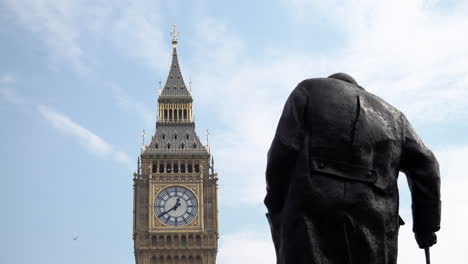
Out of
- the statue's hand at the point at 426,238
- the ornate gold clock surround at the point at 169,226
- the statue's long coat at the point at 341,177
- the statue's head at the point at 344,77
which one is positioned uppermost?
the ornate gold clock surround at the point at 169,226

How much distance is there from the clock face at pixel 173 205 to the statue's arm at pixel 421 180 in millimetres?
71430

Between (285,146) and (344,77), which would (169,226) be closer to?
(344,77)

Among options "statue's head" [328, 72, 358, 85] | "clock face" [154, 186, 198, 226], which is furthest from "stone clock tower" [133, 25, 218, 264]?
"statue's head" [328, 72, 358, 85]

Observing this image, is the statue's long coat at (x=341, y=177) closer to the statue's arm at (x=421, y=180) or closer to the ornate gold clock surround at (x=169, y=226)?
the statue's arm at (x=421, y=180)

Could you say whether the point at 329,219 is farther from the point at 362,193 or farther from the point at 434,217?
the point at 434,217

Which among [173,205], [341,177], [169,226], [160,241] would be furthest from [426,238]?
[173,205]

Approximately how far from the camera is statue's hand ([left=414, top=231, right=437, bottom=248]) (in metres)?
7.98

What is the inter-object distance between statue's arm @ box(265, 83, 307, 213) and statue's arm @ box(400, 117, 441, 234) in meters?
0.95

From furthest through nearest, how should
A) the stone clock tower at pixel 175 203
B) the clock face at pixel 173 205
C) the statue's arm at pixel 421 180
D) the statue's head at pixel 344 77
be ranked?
1. the clock face at pixel 173 205
2. the stone clock tower at pixel 175 203
3. the statue's head at pixel 344 77
4. the statue's arm at pixel 421 180

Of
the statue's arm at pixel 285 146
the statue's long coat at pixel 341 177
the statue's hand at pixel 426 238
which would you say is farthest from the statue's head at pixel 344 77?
the statue's hand at pixel 426 238

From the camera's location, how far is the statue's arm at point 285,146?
7.71 meters

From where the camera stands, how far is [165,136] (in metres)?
82.1

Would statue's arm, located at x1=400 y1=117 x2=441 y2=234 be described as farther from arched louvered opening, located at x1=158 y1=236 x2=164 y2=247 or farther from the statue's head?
arched louvered opening, located at x1=158 y1=236 x2=164 y2=247

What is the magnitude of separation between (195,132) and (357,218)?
7559cm
